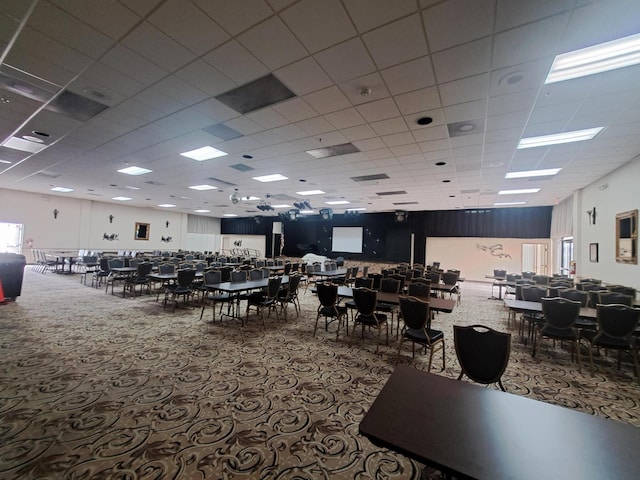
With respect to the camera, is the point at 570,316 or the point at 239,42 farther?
the point at 570,316

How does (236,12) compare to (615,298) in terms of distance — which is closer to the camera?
(236,12)

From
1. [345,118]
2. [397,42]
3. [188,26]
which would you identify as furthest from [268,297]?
[397,42]

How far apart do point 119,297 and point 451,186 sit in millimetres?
11212

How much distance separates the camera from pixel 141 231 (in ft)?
62.5

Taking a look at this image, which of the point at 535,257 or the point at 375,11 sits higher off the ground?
the point at 375,11

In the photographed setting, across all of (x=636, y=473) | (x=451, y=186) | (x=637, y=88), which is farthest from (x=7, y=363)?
(x=451, y=186)

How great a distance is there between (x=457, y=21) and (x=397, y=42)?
1.89ft

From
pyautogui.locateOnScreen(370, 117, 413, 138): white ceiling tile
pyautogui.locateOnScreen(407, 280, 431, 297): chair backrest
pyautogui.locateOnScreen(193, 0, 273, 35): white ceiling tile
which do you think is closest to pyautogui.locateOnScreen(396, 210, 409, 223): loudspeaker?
pyautogui.locateOnScreen(407, 280, 431, 297): chair backrest

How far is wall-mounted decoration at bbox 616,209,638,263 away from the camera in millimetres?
6109

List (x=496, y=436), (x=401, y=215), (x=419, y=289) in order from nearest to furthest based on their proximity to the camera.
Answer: (x=496, y=436) < (x=419, y=289) < (x=401, y=215)

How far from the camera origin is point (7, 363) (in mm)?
3680

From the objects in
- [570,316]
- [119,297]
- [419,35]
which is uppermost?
[419,35]

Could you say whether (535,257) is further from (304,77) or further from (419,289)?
(304,77)

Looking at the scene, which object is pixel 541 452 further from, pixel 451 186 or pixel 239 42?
pixel 451 186
